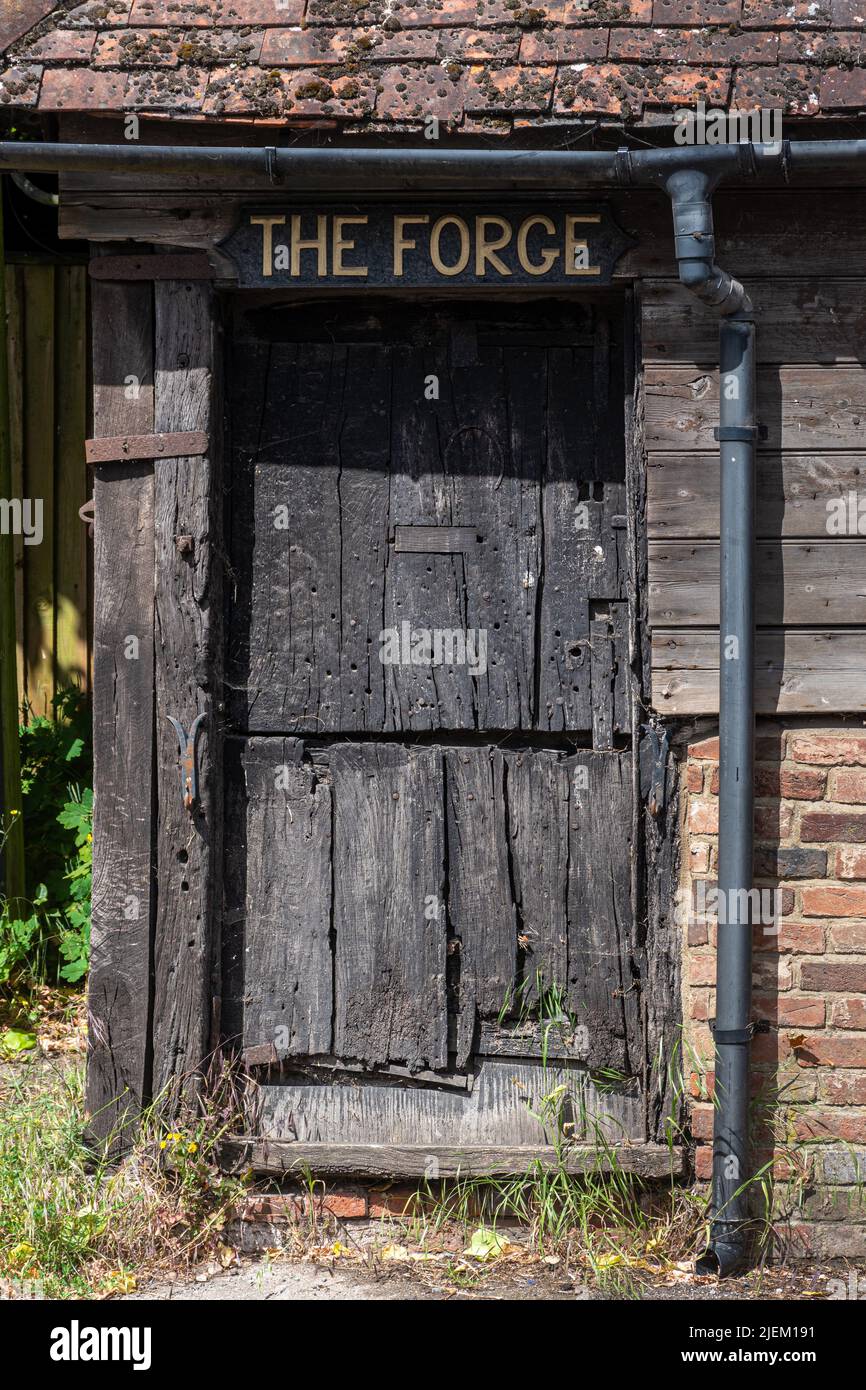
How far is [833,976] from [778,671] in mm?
955

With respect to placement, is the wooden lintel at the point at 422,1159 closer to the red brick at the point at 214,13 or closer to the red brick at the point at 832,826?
the red brick at the point at 832,826

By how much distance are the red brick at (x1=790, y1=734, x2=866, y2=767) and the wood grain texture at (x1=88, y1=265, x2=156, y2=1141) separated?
2038 mm

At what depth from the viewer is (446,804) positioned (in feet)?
12.0

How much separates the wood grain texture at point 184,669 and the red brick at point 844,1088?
1.95 metres

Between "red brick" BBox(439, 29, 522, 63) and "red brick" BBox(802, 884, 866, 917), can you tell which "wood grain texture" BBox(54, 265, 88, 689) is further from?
"red brick" BBox(802, 884, 866, 917)

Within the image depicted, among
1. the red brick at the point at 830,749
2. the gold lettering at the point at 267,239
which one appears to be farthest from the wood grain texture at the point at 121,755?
the red brick at the point at 830,749

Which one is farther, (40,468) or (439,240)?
(40,468)

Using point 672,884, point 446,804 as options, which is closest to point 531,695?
point 446,804

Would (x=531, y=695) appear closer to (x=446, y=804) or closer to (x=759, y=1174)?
(x=446, y=804)

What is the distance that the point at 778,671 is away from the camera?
3.47 metres

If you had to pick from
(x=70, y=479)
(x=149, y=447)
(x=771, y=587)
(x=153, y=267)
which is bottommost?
(x=771, y=587)

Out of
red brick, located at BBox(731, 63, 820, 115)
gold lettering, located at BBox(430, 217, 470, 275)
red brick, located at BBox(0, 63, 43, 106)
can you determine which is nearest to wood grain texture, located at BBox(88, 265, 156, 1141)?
red brick, located at BBox(0, 63, 43, 106)

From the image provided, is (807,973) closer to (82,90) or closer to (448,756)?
(448,756)

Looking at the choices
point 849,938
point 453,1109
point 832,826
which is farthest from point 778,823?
point 453,1109
